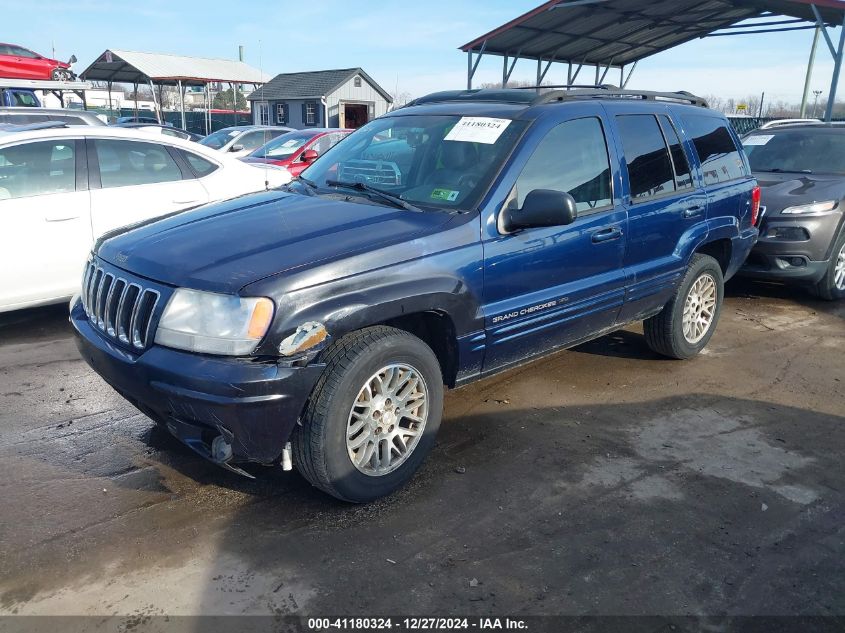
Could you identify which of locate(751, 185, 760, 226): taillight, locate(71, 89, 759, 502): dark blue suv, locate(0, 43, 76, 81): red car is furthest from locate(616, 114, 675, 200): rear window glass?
locate(0, 43, 76, 81): red car

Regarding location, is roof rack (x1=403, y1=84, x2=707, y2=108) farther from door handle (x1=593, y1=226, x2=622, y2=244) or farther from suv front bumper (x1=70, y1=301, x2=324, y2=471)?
suv front bumper (x1=70, y1=301, x2=324, y2=471)

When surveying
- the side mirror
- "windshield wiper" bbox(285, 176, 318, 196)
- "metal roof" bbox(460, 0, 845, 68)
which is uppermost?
"metal roof" bbox(460, 0, 845, 68)

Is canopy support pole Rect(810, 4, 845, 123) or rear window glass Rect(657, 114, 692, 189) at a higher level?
canopy support pole Rect(810, 4, 845, 123)

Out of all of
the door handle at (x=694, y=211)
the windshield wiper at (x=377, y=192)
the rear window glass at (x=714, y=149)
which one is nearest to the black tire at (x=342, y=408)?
the windshield wiper at (x=377, y=192)

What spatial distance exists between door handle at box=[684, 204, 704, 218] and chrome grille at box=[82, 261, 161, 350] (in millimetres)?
3575

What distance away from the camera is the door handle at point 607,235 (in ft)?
13.6

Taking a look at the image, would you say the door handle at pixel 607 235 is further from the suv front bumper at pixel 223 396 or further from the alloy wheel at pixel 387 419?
the suv front bumper at pixel 223 396

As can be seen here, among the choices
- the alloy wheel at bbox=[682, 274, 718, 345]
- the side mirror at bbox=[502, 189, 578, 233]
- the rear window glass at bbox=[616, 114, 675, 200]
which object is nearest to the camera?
the side mirror at bbox=[502, 189, 578, 233]

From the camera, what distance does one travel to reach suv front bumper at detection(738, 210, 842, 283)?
6930 millimetres

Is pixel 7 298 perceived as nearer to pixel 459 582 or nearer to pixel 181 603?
pixel 181 603

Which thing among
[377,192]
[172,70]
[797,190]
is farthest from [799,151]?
[172,70]

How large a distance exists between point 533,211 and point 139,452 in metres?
2.51

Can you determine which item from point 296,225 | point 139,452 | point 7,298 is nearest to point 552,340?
point 296,225

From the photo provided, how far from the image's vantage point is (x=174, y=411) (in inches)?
117
